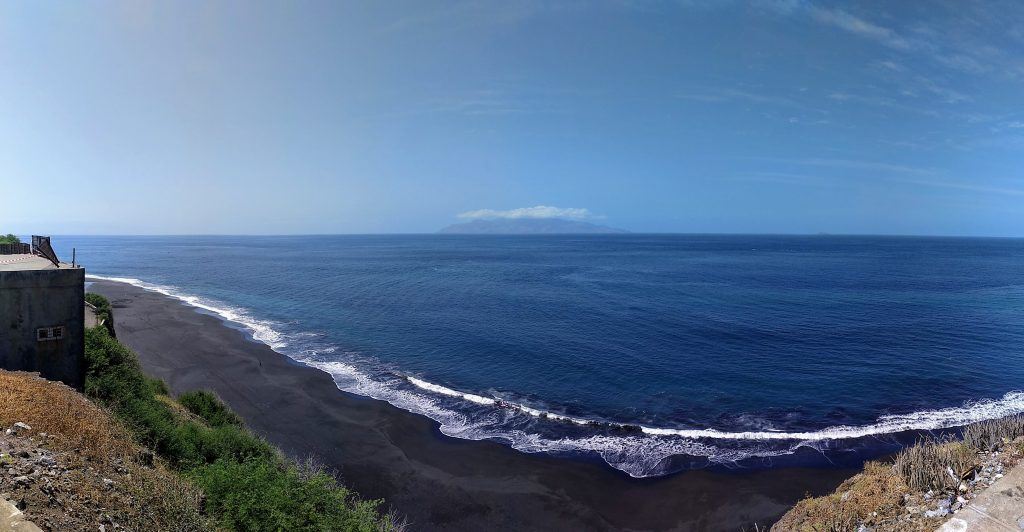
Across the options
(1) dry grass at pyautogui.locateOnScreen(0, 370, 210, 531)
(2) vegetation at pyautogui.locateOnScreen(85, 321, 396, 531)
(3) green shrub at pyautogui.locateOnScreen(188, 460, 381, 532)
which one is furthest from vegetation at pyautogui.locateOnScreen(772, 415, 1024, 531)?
(1) dry grass at pyautogui.locateOnScreen(0, 370, 210, 531)

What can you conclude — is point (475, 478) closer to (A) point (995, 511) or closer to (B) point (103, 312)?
(A) point (995, 511)

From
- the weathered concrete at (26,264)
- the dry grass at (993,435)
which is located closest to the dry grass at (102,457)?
the weathered concrete at (26,264)

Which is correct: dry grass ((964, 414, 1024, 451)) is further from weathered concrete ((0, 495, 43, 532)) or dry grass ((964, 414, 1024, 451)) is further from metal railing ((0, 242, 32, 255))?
metal railing ((0, 242, 32, 255))

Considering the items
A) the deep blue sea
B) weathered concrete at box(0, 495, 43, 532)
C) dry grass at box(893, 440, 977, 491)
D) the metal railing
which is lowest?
the deep blue sea

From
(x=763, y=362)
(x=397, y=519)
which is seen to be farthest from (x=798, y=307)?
(x=397, y=519)

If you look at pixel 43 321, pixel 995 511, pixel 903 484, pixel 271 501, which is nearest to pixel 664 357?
pixel 903 484

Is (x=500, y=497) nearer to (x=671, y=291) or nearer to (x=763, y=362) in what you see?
(x=763, y=362)

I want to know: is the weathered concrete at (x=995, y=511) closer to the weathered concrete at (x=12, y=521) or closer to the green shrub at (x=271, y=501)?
the green shrub at (x=271, y=501)
